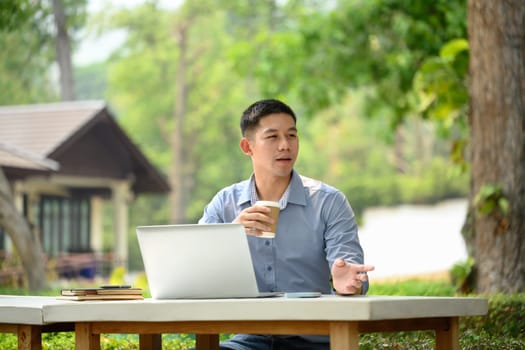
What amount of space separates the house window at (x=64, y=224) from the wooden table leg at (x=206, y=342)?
21837 mm

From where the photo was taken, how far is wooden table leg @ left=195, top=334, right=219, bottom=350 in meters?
4.15

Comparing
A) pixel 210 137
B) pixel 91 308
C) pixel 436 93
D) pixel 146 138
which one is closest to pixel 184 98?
pixel 210 137

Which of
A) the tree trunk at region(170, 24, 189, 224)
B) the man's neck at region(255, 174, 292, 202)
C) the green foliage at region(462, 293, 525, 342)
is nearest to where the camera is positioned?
the man's neck at region(255, 174, 292, 202)

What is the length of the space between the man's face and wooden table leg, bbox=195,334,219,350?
0.74 meters

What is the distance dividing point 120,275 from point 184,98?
83.8 ft

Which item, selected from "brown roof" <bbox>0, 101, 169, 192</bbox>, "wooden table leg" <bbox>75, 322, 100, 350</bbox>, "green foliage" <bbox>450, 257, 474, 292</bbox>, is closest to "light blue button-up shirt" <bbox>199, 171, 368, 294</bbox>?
"wooden table leg" <bbox>75, 322, 100, 350</bbox>

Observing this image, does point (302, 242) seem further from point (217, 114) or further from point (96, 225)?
point (217, 114)

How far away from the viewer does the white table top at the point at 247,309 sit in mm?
3047

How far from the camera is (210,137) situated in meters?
42.8

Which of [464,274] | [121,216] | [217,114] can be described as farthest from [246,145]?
[217,114]

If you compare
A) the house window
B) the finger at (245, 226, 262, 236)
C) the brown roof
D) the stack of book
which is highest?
the brown roof

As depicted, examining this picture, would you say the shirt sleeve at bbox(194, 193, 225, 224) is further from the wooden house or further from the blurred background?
the wooden house

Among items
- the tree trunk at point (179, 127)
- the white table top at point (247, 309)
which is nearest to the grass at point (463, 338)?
the white table top at point (247, 309)

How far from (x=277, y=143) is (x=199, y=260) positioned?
3.02ft
